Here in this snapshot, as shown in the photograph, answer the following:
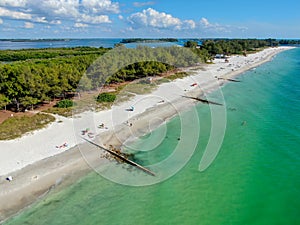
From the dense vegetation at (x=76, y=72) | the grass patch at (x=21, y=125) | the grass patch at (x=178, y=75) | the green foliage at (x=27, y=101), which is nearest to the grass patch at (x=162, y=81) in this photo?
the grass patch at (x=178, y=75)

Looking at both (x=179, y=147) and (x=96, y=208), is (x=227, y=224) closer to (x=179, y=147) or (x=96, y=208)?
(x=96, y=208)

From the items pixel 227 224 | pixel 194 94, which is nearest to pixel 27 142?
pixel 227 224

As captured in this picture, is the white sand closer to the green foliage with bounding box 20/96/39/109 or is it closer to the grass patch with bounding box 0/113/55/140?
the grass patch with bounding box 0/113/55/140

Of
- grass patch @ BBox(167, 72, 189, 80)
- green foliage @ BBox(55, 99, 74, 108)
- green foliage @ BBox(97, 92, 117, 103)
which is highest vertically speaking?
grass patch @ BBox(167, 72, 189, 80)

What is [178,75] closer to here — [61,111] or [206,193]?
[61,111]

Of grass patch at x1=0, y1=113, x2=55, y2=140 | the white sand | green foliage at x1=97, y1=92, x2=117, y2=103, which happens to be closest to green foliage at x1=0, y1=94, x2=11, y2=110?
grass patch at x1=0, y1=113, x2=55, y2=140

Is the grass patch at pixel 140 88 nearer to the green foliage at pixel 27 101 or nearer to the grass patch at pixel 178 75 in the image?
the grass patch at pixel 178 75

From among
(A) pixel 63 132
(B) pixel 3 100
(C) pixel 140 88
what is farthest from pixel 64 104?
(C) pixel 140 88
